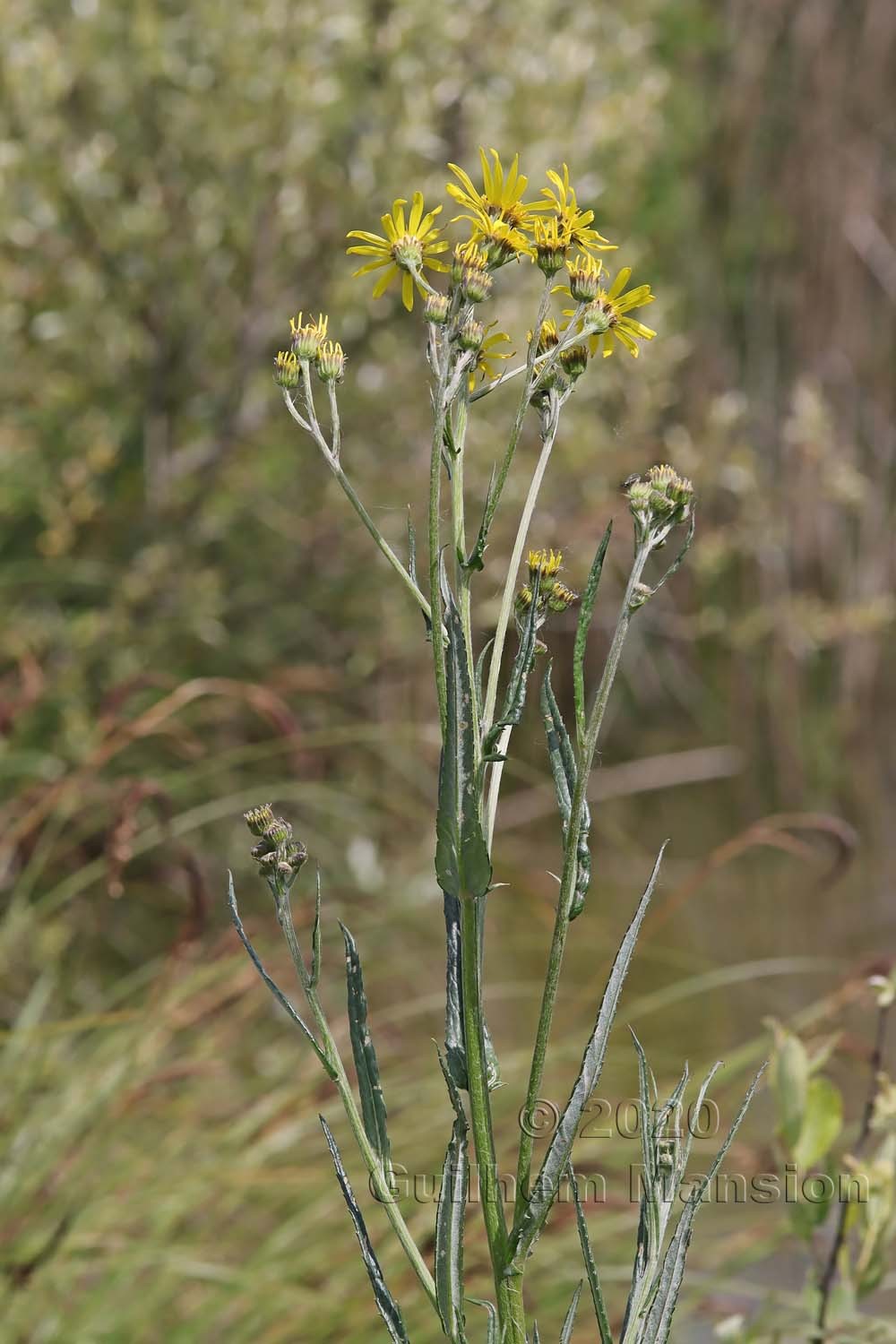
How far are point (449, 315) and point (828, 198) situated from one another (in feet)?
14.1

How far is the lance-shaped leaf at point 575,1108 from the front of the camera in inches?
21.7

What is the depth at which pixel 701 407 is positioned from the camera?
173 inches

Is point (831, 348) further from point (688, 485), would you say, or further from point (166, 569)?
point (688, 485)

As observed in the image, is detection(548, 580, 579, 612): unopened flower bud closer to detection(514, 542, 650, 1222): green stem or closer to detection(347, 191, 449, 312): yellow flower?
detection(514, 542, 650, 1222): green stem

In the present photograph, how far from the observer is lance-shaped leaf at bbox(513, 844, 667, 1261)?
55cm

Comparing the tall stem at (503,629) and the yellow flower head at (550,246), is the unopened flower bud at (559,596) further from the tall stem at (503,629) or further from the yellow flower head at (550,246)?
the yellow flower head at (550,246)

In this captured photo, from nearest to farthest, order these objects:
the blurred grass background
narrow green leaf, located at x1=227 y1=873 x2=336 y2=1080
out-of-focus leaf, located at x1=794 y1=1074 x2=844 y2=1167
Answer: narrow green leaf, located at x1=227 y1=873 x2=336 y2=1080, out-of-focus leaf, located at x1=794 y1=1074 x2=844 y2=1167, the blurred grass background

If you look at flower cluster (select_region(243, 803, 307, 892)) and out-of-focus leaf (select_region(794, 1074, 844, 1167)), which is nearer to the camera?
flower cluster (select_region(243, 803, 307, 892))

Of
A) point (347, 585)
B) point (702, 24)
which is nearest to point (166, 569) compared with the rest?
point (347, 585)

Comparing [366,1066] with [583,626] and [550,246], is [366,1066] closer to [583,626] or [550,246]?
[583,626]

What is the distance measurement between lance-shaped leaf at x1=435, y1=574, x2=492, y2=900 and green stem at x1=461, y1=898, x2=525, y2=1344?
0.5 inches

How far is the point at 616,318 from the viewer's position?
24.0 inches

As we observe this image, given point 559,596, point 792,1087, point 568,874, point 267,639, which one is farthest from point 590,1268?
point 267,639

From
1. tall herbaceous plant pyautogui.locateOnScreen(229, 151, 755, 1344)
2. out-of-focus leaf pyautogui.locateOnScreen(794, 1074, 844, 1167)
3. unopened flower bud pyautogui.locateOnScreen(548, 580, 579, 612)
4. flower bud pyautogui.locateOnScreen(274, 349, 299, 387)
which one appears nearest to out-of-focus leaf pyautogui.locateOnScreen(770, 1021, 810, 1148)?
out-of-focus leaf pyautogui.locateOnScreen(794, 1074, 844, 1167)
